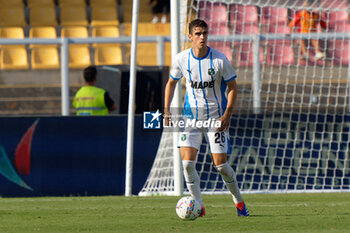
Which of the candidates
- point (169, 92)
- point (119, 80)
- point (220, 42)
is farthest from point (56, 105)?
point (169, 92)

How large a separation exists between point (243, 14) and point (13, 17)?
7.32 metres

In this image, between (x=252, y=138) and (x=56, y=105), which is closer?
(x=252, y=138)

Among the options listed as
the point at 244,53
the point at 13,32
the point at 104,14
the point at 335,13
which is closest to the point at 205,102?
the point at 244,53

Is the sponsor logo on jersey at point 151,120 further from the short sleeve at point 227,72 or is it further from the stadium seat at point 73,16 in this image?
the stadium seat at point 73,16

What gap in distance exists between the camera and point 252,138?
10.6m

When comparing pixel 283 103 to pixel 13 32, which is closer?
pixel 283 103

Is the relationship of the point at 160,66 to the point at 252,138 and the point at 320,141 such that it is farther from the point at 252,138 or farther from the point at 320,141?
the point at 320,141

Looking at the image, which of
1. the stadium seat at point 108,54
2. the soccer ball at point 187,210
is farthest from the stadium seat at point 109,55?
the soccer ball at point 187,210

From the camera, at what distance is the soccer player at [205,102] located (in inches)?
261

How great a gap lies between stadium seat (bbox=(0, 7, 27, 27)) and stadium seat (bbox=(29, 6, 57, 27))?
261mm

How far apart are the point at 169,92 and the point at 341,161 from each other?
4.66 metres

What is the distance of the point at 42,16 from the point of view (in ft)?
57.9

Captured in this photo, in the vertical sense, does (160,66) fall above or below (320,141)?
above

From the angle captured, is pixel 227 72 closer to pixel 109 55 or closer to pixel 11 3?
pixel 109 55
